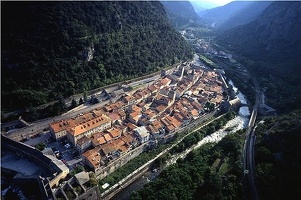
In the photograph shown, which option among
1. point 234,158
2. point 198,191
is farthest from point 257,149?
point 198,191

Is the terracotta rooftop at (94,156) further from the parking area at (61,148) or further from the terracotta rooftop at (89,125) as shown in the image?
the terracotta rooftop at (89,125)

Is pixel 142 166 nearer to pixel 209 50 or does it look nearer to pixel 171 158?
pixel 171 158

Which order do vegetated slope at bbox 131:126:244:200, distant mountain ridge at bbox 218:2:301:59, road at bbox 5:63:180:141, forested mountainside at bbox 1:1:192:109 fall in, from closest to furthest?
vegetated slope at bbox 131:126:244:200 < road at bbox 5:63:180:141 < forested mountainside at bbox 1:1:192:109 < distant mountain ridge at bbox 218:2:301:59

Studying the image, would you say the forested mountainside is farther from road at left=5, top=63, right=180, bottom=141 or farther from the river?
the river

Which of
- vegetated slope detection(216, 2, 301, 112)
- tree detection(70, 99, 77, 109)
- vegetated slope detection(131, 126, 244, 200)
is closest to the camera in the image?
vegetated slope detection(131, 126, 244, 200)

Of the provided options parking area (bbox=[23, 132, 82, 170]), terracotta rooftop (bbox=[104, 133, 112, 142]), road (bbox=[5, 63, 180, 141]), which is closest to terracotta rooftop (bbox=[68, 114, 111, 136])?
parking area (bbox=[23, 132, 82, 170])
